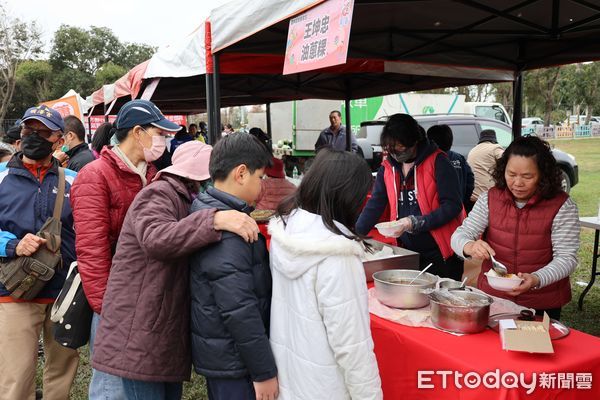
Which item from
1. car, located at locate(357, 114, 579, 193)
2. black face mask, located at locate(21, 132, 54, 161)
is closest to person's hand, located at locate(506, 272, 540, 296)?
black face mask, located at locate(21, 132, 54, 161)

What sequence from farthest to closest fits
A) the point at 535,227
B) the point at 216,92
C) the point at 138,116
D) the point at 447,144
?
the point at 447,144 → the point at 216,92 → the point at 535,227 → the point at 138,116

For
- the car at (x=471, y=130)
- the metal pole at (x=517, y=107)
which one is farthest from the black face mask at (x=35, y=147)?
the car at (x=471, y=130)

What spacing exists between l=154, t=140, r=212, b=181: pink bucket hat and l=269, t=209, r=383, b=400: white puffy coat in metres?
0.40

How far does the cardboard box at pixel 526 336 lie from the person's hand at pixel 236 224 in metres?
0.93

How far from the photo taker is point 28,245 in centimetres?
232

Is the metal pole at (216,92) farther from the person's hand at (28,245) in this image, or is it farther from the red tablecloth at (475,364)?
the red tablecloth at (475,364)

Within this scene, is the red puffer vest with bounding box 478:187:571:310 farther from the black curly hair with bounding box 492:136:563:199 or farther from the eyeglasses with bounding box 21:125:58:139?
the eyeglasses with bounding box 21:125:58:139

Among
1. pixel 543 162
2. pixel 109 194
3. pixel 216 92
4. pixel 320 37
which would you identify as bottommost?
pixel 109 194

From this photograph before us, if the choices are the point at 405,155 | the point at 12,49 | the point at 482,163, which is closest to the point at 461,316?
the point at 405,155

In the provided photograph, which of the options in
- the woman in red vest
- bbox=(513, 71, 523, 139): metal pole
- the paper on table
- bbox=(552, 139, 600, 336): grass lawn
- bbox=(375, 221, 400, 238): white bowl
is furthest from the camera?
bbox=(513, 71, 523, 139): metal pole

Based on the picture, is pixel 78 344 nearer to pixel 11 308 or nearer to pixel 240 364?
pixel 11 308

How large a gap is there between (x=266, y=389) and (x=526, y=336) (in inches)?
34.9

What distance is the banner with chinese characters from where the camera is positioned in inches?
77.1

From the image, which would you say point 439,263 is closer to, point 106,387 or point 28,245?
point 106,387
